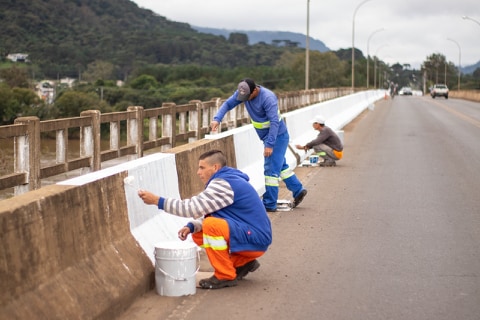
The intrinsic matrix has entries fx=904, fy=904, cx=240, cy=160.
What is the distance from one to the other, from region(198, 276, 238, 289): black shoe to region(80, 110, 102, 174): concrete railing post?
486cm

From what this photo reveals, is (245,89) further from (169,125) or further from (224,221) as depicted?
(169,125)

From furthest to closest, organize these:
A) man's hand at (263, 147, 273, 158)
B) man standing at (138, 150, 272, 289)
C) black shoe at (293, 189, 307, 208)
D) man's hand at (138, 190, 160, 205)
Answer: black shoe at (293, 189, 307, 208)
man's hand at (263, 147, 273, 158)
man standing at (138, 150, 272, 289)
man's hand at (138, 190, 160, 205)

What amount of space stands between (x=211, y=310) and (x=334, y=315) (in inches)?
37.2

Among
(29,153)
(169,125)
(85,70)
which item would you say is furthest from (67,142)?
(85,70)

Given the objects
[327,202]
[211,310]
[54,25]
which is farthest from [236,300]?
[54,25]

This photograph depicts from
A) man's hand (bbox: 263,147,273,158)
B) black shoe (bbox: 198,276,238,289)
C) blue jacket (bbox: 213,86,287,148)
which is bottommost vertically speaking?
black shoe (bbox: 198,276,238,289)

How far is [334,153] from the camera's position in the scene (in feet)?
60.7

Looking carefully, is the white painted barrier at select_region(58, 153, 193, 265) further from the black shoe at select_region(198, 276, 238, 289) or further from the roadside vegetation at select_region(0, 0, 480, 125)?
the roadside vegetation at select_region(0, 0, 480, 125)

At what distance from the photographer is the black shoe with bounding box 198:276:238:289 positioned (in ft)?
25.0

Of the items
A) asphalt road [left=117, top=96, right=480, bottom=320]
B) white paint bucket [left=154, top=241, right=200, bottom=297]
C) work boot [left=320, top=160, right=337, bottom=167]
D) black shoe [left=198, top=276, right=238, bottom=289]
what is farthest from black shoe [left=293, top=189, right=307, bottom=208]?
work boot [left=320, top=160, right=337, bottom=167]

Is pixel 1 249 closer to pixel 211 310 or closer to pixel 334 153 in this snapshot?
pixel 211 310

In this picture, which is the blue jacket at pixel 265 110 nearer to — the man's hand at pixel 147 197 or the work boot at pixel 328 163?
the man's hand at pixel 147 197

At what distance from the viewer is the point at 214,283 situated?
7.65 meters

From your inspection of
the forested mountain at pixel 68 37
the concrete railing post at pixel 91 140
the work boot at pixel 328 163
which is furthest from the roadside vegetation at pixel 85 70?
the concrete railing post at pixel 91 140
